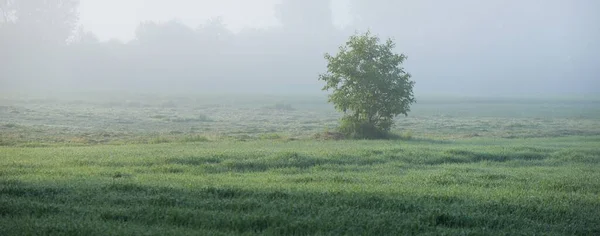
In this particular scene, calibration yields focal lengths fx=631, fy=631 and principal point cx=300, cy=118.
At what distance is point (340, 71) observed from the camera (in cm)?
4825

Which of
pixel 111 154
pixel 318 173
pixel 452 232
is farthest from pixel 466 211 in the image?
pixel 111 154

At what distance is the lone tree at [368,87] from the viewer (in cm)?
4741

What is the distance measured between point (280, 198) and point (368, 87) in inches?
1310

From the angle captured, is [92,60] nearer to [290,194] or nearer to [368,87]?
[368,87]

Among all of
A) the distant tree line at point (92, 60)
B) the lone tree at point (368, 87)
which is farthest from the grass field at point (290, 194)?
the distant tree line at point (92, 60)

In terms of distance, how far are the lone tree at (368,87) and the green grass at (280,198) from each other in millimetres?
22901

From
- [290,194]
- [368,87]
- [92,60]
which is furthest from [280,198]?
[92,60]

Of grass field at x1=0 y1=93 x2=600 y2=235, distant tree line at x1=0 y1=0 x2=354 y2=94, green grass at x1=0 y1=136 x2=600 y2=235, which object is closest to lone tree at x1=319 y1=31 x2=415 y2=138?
grass field at x1=0 y1=93 x2=600 y2=235

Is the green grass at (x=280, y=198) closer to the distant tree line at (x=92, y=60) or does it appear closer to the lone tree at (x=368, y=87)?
the lone tree at (x=368, y=87)

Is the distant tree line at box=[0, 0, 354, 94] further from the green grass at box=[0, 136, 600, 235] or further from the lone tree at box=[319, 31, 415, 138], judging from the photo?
the green grass at box=[0, 136, 600, 235]

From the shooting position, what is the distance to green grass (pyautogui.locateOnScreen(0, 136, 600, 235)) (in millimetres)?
12531

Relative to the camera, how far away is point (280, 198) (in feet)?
49.9

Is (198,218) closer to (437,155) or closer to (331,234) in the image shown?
(331,234)

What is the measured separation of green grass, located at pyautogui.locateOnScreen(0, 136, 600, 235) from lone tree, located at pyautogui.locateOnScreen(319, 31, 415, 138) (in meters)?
22.9
